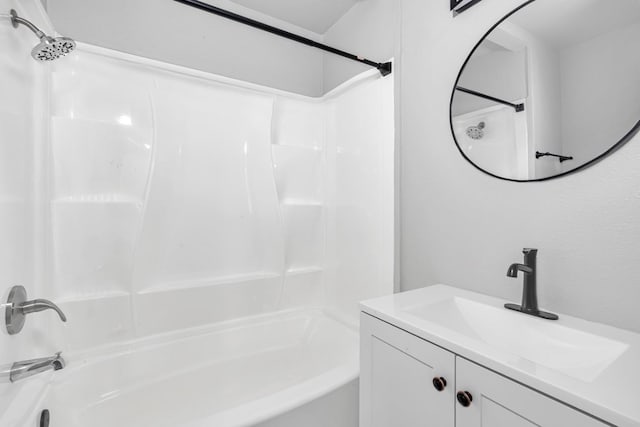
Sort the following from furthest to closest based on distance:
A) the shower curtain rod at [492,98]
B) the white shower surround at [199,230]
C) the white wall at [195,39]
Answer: the white wall at [195,39]
the white shower surround at [199,230]
the shower curtain rod at [492,98]

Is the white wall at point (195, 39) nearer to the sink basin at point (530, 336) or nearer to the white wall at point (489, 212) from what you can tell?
the white wall at point (489, 212)

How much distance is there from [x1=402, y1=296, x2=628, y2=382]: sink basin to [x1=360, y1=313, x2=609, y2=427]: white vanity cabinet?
10 cm

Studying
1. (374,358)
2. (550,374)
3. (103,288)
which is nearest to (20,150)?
(103,288)

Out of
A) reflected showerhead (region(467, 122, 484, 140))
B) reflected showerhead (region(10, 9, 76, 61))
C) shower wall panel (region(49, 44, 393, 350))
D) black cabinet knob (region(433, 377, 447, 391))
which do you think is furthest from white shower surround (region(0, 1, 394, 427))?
black cabinet knob (region(433, 377, 447, 391))

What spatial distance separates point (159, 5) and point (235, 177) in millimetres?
1161

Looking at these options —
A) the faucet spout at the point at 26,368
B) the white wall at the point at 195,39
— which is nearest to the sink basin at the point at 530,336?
the faucet spout at the point at 26,368

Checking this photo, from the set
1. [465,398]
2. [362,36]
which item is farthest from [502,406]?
[362,36]

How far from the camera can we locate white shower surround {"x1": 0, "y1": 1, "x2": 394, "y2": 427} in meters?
1.30

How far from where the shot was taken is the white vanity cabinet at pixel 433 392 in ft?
1.78

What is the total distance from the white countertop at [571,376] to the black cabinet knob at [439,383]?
8 centimetres

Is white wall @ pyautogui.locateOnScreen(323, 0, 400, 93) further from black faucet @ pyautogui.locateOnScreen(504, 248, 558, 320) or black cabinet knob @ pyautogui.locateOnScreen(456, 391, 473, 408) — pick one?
black cabinet knob @ pyautogui.locateOnScreen(456, 391, 473, 408)

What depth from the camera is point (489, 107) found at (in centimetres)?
111

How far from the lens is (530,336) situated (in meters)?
0.82

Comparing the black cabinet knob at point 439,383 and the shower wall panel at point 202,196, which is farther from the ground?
the shower wall panel at point 202,196
